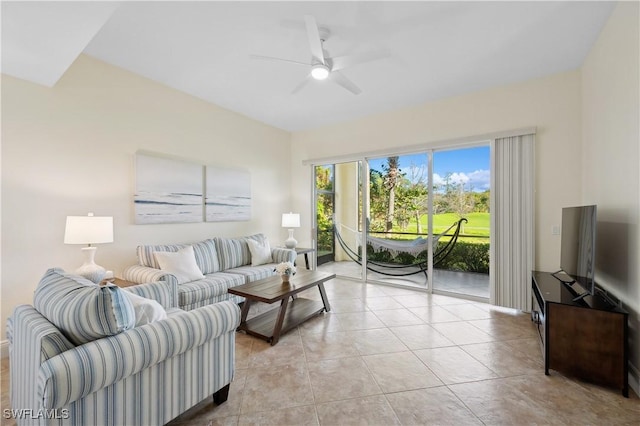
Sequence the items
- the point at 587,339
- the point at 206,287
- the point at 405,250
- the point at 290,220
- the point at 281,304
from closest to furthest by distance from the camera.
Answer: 1. the point at 587,339
2. the point at 281,304
3. the point at 206,287
4. the point at 405,250
5. the point at 290,220

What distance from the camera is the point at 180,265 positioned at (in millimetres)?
3047

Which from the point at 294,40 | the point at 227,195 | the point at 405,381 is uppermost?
the point at 294,40

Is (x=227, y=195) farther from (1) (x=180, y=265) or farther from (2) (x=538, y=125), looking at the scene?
(2) (x=538, y=125)

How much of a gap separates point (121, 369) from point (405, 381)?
1739 mm

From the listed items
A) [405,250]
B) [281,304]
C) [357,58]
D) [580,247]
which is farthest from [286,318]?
[580,247]

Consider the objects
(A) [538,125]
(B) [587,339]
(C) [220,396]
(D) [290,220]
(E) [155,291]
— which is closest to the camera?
(C) [220,396]

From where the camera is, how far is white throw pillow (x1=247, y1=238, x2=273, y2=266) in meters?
3.98

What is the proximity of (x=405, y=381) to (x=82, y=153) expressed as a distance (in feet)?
11.7

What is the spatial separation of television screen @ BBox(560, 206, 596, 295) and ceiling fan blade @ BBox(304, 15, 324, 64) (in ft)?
7.86

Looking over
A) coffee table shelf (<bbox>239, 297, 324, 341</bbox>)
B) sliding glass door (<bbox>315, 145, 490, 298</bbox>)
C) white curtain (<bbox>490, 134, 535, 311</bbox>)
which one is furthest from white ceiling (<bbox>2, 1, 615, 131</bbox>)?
coffee table shelf (<bbox>239, 297, 324, 341</bbox>)

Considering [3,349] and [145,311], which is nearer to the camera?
[145,311]

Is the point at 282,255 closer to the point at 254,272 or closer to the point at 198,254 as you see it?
the point at 254,272

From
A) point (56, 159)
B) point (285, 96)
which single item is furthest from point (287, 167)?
point (56, 159)

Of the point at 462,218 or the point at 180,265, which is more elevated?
the point at 462,218
